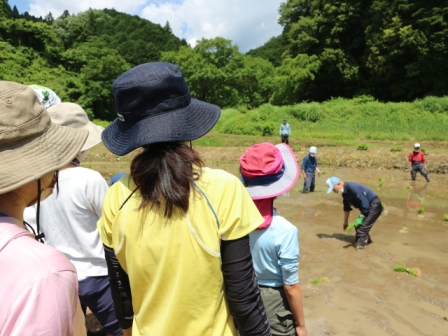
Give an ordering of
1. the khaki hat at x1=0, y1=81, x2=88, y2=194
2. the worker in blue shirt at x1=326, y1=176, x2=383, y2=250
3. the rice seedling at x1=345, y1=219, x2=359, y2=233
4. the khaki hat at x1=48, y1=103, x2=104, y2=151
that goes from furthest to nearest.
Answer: the rice seedling at x1=345, y1=219, x2=359, y2=233, the worker in blue shirt at x1=326, y1=176, x2=383, y2=250, the khaki hat at x1=48, y1=103, x2=104, y2=151, the khaki hat at x1=0, y1=81, x2=88, y2=194

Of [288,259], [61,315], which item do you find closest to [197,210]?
[61,315]

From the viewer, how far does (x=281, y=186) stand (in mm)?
2113

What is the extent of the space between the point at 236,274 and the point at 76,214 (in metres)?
1.32

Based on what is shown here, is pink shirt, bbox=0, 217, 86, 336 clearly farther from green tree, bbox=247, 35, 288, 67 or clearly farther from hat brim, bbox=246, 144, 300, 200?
green tree, bbox=247, 35, 288, 67

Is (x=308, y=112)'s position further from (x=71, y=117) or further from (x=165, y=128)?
(x=165, y=128)

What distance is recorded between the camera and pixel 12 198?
111 centimetres

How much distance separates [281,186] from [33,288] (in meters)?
1.46

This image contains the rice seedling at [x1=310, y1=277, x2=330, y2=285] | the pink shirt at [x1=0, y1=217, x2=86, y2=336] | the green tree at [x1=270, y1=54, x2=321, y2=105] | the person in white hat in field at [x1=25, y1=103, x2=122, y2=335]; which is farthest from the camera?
the green tree at [x1=270, y1=54, x2=321, y2=105]

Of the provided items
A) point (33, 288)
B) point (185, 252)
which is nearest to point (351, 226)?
point (185, 252)

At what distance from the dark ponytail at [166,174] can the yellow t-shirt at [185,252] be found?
0.03 meters

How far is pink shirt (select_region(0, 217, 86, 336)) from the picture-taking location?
2.90 feet

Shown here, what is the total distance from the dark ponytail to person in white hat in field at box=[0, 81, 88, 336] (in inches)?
9.5

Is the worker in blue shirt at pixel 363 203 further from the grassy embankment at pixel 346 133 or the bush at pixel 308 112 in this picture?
the bush at pixel 308 112

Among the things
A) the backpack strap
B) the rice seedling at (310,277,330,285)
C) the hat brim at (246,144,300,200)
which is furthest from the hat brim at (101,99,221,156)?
the rice seedling at (310,277,330,285)
